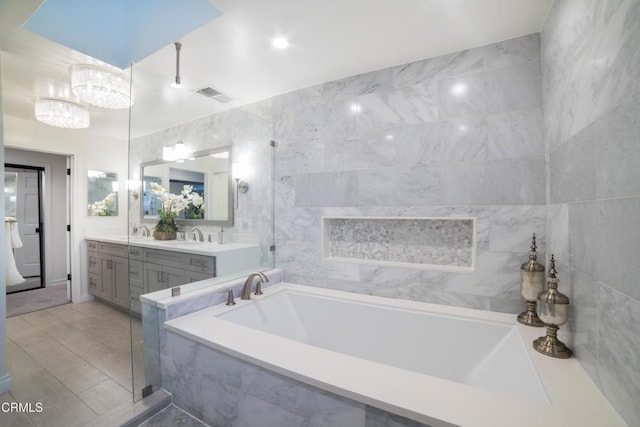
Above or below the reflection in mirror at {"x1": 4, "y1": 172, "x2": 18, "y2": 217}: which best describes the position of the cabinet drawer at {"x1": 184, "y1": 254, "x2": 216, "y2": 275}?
below

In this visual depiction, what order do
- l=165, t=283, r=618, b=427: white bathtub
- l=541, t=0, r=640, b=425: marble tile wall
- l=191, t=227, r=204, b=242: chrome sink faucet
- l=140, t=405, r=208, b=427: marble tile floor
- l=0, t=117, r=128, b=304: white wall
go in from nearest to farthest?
1. l=541, t=0, r=640, b=425: marble tile wall
2. l=165, t=283, r=618, b=427: white bathtub
3. l=140, t=405, r=208, b=427: marble tile floor
4. l=191, t=227, r=204, b=242: chrome sink faucet
5. l=0, t=117, r=128, b=304: white wall

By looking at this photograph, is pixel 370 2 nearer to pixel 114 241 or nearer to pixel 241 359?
pixel 241 359

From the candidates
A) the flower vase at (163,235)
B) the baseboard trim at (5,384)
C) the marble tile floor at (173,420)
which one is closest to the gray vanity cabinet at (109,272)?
the flower vase at (163,235)

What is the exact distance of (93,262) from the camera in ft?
12.6

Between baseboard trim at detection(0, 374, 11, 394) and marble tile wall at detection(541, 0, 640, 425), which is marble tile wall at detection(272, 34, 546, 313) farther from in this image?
baseboard trim at detection(0, 374, 11, 394)

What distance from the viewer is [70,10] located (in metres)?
1.84

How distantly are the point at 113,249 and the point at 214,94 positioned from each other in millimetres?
2486

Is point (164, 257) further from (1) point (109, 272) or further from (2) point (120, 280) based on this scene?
(1) point (109, 272)

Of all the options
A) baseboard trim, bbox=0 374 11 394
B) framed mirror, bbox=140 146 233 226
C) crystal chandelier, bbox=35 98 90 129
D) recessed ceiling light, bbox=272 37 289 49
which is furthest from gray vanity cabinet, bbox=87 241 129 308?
recessed ceiling light, bbox=272 37 289 49

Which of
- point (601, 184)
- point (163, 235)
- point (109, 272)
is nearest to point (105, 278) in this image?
point (109, 272)

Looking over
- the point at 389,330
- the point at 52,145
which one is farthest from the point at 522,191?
the point at 52,145

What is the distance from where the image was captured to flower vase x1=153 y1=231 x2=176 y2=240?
3.05 m

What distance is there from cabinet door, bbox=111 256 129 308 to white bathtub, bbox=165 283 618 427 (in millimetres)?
2175

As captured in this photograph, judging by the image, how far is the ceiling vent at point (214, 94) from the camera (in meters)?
2.57
